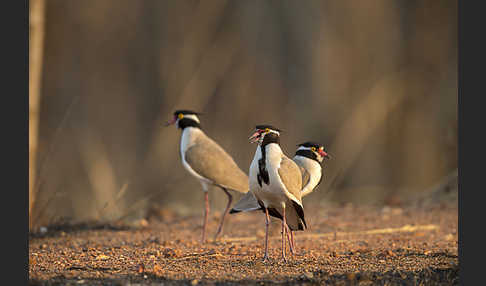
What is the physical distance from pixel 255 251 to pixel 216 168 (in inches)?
49.3

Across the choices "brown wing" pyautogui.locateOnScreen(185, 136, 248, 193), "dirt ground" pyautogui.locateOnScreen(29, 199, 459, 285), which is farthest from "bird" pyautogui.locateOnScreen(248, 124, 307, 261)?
"brown wing" pyautogui.locateOnScreen(185, 136, 248, 193)

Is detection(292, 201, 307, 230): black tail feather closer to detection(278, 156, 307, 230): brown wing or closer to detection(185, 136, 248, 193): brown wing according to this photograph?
detection(278, 156, 307, 230): brown wing

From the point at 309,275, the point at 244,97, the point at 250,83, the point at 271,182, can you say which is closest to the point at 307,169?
the point at 271,182

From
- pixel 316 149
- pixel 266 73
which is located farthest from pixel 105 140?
pixel 316 149

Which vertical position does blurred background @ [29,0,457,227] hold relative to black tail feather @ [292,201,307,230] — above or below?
above

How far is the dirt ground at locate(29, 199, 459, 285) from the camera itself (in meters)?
3.78

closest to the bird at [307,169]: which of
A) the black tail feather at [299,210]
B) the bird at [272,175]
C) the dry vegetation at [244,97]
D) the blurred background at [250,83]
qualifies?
the black tail feather at [299,210]

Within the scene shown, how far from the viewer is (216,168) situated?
6043 millimetres

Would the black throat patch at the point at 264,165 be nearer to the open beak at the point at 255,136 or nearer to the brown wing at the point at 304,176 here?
the open beak at the point at 255,136

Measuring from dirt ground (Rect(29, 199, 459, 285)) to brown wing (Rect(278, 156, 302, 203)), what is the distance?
0.54 metres

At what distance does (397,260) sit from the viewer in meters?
4.60

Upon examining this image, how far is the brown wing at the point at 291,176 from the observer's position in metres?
4.47

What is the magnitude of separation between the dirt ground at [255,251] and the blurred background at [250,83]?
3.32m

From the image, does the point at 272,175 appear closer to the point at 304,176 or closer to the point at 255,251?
the point at 304,176
